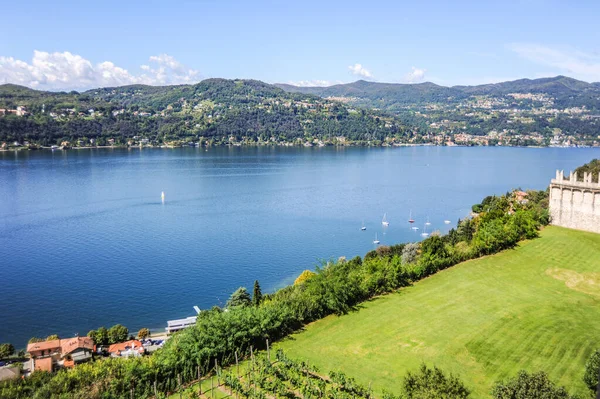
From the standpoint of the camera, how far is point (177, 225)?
2170 inches

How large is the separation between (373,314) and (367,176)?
7966 centimetres

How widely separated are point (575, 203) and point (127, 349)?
28789mm

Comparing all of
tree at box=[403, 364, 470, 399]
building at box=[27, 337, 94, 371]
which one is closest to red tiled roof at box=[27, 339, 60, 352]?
building at box=[27, 337, 94, 371]

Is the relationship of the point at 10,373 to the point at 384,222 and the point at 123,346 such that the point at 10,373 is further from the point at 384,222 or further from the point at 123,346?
the point at 384,222

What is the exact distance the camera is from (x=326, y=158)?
136 m

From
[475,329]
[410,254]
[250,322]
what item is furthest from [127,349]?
[410,254]

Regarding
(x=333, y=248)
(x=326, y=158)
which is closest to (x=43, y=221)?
(x=333, y=248)

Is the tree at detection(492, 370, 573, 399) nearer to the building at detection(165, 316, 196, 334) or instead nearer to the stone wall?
the building at detection(165, 316, 196, 334)

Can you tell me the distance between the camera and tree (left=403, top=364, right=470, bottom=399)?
11867 millimetres

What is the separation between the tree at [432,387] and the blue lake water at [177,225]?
780 inches

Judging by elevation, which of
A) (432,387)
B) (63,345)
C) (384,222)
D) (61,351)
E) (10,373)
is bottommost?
(61,351)

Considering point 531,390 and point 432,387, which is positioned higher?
point 531,390

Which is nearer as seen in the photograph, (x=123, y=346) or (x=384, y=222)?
(x=123, y=346)

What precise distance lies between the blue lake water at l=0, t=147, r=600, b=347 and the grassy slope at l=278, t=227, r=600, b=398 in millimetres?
Result: 13510
